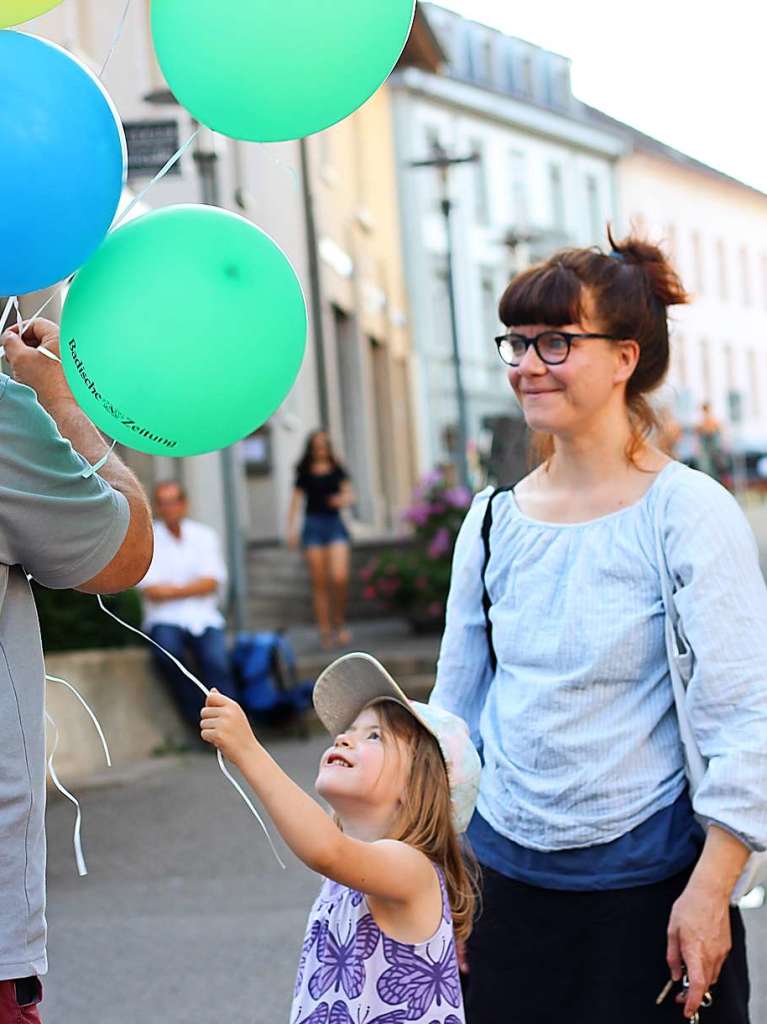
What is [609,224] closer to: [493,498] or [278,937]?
[493,498]

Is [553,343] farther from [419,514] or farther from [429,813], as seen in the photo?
[419,514]

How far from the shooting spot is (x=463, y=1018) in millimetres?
2992

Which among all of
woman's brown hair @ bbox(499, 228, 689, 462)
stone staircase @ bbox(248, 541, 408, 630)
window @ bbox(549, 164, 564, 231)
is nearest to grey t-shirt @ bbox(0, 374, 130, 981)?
woman's brown hair @ bbox(499, 228, 689, 462)

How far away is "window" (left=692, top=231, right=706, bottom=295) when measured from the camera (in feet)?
185

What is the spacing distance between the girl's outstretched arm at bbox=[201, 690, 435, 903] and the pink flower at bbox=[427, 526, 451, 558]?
1099 cm

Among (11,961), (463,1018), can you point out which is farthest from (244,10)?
(463,1018)

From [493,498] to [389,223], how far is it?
29520 mm

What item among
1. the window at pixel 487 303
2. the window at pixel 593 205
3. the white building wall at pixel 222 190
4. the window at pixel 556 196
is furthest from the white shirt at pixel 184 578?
the window at pixel 593 205

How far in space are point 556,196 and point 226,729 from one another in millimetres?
45840

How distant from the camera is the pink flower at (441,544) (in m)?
13.9

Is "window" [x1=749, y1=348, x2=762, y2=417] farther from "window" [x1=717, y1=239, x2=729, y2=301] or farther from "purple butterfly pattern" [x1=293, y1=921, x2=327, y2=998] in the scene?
"purple butterfly pattern" [x1=293, y1=921, x2=327, y2=998]

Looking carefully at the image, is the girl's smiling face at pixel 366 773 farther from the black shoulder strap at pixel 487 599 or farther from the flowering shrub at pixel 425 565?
the flowering shrub at pixel 425 565

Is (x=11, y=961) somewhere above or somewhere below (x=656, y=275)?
below

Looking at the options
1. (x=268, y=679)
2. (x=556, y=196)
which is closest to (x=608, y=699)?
(x=268, y=679)
